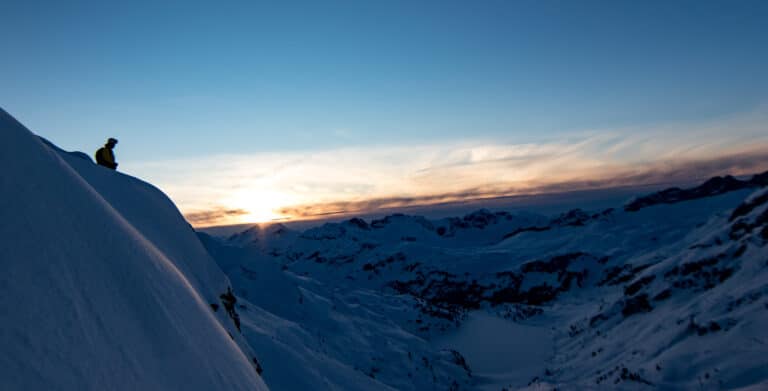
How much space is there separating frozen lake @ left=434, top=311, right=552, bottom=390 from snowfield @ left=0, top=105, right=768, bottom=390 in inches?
8.4

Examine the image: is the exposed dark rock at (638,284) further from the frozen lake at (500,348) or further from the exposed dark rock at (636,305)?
the frozen lake at (500,348)

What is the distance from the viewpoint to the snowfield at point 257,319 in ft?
12.3

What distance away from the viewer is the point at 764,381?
443 inches

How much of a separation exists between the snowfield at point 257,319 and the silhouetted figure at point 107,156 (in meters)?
1.90

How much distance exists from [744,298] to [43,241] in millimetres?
24181

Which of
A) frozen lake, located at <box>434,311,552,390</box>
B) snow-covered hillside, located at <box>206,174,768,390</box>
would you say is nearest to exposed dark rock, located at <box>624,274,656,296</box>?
snow-covered hillside, located at <box>206,174,768,390</box>

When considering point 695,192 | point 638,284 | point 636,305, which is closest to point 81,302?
point 636,305

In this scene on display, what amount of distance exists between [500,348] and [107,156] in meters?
28.2

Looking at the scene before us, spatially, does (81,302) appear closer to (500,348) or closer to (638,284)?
(500,348)

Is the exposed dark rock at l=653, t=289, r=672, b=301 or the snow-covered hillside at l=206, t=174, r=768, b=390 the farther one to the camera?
the exposed dark rock at l=653, t=289, r=672, b=301

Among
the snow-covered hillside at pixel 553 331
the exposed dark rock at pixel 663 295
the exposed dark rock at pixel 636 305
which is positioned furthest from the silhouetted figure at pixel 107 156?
the exposed dark rock at pixel 663 295

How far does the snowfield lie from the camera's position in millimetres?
3734

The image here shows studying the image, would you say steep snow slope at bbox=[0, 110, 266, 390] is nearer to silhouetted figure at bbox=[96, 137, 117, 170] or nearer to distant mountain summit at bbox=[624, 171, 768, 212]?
silhouetted figure at bbox=[96, 137, 117, 170]

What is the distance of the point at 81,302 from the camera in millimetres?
3973
